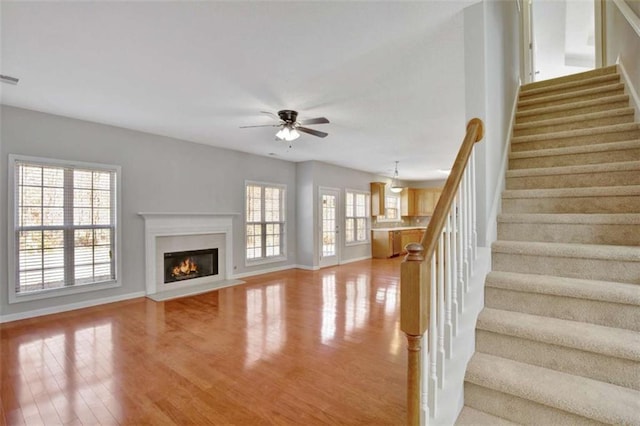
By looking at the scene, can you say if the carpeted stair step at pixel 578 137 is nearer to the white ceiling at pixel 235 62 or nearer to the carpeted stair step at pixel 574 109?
the carpeted stair step at pixel 574 109

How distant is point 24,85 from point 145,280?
3.03 metres

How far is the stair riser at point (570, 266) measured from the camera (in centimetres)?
178

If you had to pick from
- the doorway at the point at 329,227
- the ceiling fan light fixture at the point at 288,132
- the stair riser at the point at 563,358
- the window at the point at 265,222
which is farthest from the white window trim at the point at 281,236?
the stair riser at the point at 563,358

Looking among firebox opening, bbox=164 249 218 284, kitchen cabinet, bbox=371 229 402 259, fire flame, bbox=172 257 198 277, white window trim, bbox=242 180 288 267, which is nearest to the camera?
firebox opening, bbox=164 249 218 284

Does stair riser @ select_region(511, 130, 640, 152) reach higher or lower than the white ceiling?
lower

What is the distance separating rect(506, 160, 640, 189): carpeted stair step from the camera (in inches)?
88.7

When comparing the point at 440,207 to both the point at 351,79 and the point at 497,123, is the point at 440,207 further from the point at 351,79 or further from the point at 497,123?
the point at 351,79

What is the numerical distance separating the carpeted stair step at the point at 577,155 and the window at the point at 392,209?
747 centimetres

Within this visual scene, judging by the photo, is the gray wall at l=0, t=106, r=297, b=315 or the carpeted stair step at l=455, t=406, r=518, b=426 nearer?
the carpeted stair step at l=455, t=406, r=518, b=426

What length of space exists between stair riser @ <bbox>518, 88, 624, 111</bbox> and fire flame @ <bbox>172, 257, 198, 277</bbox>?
558 centimetres

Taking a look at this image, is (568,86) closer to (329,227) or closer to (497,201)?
(497,201)

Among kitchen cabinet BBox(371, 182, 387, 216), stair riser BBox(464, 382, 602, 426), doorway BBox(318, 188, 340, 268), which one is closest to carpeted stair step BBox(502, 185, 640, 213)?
stair riser BBox(464, 382, 602, 426)

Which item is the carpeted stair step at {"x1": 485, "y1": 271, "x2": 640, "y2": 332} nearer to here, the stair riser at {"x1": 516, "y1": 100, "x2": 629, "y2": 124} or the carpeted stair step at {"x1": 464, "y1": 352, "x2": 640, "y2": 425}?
the carpeted stair step at {"x1": 464, "y1": 352, "x2": 640, "y2": 425}

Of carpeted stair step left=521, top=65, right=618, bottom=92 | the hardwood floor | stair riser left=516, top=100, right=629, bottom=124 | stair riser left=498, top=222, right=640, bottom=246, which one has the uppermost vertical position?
carpeted stair step left=521, top=65, right=618, bottom=92
